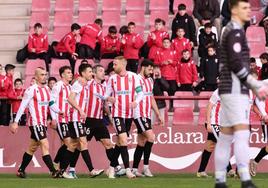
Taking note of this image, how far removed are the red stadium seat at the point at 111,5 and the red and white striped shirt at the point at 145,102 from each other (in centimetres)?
753

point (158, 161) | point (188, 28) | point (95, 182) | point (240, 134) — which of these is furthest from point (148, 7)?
point (240, 134)

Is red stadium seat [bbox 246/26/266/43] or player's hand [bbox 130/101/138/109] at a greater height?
red stadium seat [bbox 246/26/266/43]

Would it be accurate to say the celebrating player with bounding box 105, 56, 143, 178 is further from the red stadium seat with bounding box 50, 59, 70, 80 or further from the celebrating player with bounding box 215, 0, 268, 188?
the celebrating player with bounding box 215, 0, 268, 188

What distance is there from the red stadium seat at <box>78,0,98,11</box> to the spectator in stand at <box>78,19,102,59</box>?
1.98 meters

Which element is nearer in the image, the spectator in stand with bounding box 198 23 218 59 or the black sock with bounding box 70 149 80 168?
the black sock with bounding box 70 149 80 168

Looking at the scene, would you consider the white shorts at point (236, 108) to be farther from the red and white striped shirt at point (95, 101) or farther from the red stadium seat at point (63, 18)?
the red stadium seat at point (63, 18)

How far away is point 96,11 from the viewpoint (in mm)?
25984

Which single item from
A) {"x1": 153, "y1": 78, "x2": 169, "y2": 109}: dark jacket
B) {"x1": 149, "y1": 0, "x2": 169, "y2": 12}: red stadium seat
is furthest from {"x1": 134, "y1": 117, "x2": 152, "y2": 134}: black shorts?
{"x1": 149, "y1": 0, "x2": 169, "y2": 12}: red stadium seat

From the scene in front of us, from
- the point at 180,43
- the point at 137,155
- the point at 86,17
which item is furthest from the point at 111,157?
the point at 86,17

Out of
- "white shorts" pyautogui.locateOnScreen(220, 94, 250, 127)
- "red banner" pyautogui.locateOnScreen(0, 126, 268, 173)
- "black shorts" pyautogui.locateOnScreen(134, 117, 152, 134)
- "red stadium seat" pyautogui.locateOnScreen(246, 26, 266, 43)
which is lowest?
"red banner" pyautogui.locateOnScreen(0, 126, 268, 173)

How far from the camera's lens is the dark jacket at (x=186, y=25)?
23413 millimetres

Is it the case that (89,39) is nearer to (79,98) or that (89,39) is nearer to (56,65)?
(56,65)

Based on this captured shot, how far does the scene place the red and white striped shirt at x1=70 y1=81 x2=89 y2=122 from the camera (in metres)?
17.9

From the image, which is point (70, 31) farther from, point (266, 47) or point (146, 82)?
point (146, 82)
